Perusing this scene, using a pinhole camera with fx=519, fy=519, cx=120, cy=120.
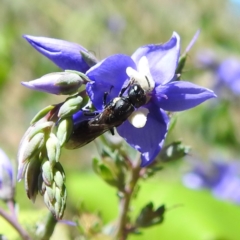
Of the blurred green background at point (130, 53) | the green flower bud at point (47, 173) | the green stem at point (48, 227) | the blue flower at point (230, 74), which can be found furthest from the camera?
the blue flower at point (230, 74)

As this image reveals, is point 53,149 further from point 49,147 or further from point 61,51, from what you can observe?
point 61,51

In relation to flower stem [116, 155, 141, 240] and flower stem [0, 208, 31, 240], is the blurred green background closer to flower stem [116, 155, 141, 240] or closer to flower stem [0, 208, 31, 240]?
flower stem [116, 155, 141, 240]

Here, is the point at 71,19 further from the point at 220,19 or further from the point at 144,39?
the point at 220,19

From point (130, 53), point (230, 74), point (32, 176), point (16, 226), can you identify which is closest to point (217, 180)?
point (230, 74)

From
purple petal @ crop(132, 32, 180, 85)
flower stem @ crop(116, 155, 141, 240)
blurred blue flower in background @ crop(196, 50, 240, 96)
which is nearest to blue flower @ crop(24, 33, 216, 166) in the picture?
purple petal @ crop(132, 32, 180, 85)

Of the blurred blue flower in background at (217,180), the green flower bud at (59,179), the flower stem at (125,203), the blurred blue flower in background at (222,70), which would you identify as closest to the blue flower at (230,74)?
the blurred blue flower in background at (222,70)

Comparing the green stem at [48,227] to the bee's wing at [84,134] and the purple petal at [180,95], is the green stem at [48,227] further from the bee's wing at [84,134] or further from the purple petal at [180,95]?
the purple petal at [180,95]

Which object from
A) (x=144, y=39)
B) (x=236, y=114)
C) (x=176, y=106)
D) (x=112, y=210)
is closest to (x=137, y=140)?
(x=176, y=106)
